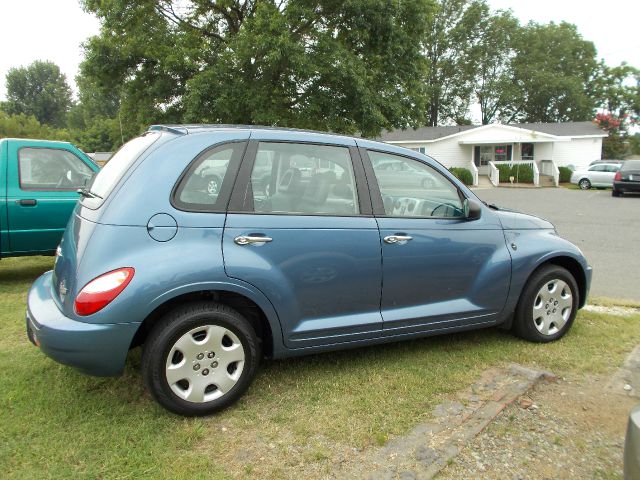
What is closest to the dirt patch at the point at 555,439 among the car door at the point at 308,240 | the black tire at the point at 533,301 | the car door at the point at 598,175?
the black tire at the point at 533,301

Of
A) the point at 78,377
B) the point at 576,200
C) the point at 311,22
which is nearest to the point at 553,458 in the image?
the point at 78,377

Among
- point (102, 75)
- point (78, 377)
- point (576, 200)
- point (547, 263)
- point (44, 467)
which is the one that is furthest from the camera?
point (576, 200)

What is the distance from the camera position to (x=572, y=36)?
5384 cm

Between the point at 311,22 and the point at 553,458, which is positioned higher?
the point at 311,22

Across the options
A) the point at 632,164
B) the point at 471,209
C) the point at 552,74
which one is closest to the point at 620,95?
the point at 552,74

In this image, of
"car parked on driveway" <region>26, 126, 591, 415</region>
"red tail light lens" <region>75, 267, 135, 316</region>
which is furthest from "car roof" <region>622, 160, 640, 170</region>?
"red tail light lens" <region>75, 267, 135, 316</region>

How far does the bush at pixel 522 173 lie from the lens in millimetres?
32875

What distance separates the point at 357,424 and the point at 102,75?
18.4m

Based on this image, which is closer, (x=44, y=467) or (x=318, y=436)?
(x=44, y=467)

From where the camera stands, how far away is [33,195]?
19.0 feet

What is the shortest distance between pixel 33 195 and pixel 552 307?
5641 mm

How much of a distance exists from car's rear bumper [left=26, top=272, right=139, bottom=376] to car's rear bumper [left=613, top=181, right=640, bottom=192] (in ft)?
77.4

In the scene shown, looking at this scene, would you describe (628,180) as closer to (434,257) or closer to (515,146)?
(515,146)

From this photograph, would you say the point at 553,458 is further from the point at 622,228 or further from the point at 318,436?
the point at 622,228
